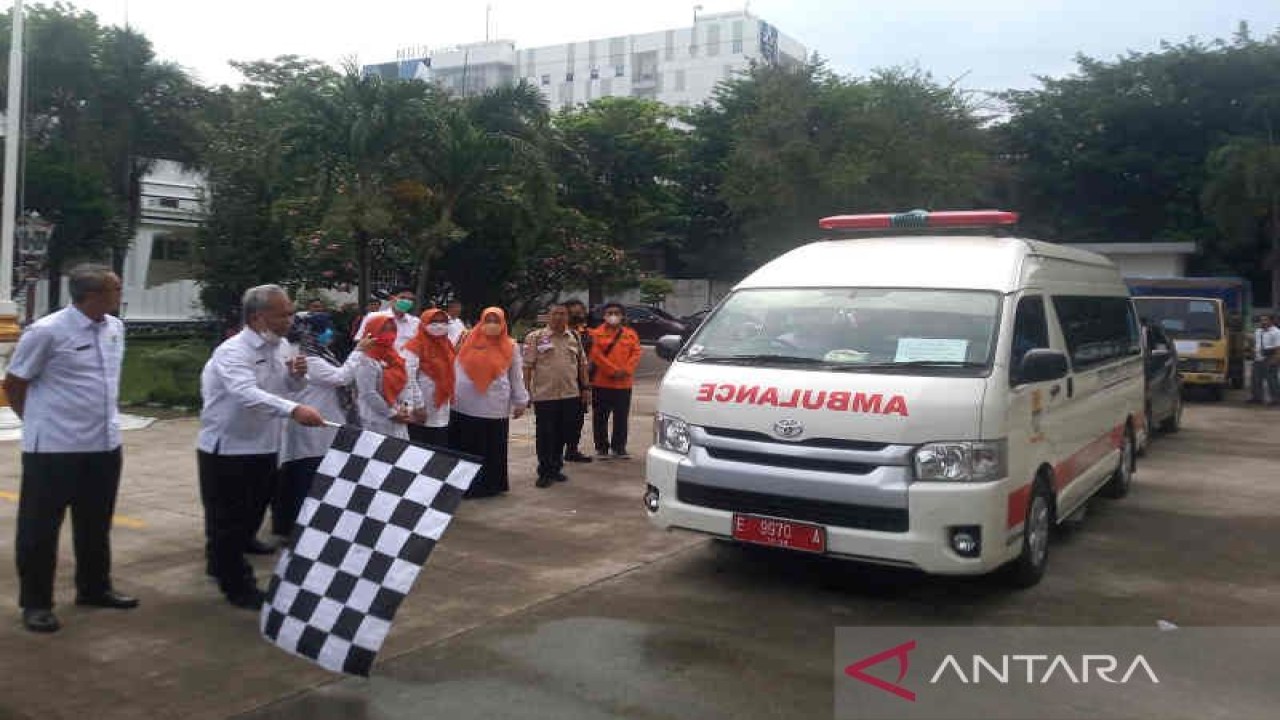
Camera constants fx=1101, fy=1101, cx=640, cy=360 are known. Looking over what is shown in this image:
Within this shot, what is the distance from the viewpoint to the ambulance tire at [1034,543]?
6.12m

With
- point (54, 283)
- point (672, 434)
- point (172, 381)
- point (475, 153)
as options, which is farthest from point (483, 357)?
point (54, 283)

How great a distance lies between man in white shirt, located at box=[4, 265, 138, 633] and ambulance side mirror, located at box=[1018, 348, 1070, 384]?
462 cm

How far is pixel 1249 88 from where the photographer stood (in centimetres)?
3447

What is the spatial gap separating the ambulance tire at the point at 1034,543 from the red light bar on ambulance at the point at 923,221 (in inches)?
78.0

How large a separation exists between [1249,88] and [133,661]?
37.8 meters

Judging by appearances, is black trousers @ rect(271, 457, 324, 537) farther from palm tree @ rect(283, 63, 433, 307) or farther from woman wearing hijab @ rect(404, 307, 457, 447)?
palm tree @ rect(283, 63, 433, 307)

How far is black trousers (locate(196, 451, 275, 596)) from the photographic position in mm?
5570

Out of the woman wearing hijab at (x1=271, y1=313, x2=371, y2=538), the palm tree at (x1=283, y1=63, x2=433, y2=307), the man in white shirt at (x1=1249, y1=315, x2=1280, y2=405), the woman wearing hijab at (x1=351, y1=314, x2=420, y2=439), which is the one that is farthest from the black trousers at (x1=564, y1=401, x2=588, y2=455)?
the man in white shirt at (x1=1249, y1=315, x2=1280, y2=405)

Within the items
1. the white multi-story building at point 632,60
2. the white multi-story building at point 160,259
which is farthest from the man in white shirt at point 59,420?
the white multi-story building at point 632,60

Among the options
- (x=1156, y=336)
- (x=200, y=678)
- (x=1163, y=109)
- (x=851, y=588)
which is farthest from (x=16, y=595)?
(x=1163, y=109)

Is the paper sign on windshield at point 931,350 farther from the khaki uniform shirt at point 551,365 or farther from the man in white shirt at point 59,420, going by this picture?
the khaki uniform shirt at point 551,365

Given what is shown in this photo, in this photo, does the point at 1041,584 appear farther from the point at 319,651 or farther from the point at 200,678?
the point at 200,678

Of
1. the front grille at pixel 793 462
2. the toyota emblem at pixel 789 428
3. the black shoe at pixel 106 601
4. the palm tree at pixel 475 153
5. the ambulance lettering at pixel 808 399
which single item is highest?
the palm tree at pixel 475 153

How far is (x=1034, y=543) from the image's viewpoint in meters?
6.23
